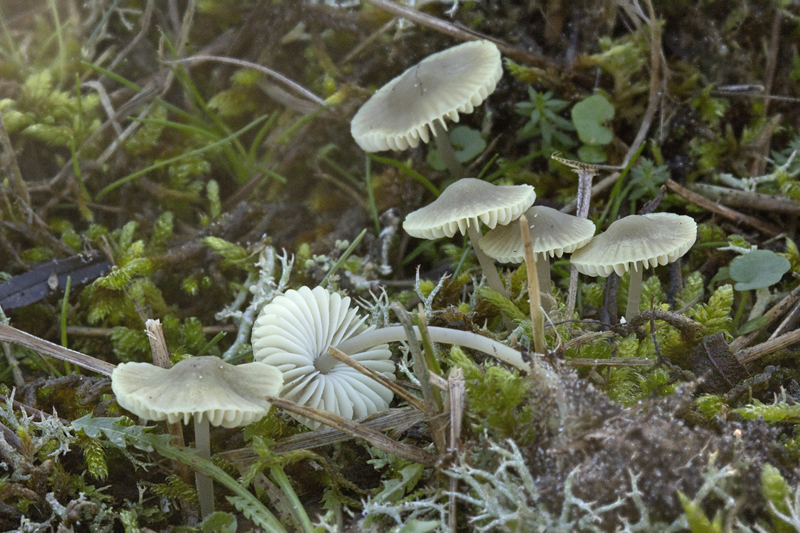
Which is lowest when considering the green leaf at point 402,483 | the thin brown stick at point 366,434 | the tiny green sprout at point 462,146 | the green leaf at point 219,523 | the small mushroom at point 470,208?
the green leaf at point 219,523

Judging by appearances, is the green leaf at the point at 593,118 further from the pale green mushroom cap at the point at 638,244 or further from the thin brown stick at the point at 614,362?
the thin brown stick at the point at 614,362

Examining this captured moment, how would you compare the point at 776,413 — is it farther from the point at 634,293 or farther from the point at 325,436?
the point at 325,436

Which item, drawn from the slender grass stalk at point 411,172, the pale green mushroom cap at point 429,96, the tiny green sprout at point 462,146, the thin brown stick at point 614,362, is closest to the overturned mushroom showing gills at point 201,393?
the thin brown stick at point 614,362

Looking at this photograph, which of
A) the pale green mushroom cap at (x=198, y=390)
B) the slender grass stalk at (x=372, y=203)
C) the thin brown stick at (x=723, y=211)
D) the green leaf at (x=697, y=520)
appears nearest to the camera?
the green leaf at (x=697, y=520)

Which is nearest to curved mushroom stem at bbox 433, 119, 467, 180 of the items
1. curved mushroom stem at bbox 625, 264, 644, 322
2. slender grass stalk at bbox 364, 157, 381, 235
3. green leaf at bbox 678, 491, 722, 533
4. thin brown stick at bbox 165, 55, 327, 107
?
slender grass stalk at bbox 364, 157, 381, 235

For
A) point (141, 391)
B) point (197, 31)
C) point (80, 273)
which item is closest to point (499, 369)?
point (141, 391)

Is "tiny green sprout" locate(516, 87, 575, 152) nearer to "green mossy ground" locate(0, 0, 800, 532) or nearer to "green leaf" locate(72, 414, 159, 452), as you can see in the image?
"green mossy ground" locate(0, 0, 800, 532)

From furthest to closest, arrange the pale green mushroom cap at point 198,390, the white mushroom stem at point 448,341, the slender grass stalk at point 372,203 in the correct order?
the slender grass stalk at point 372,203 → the white mushroom stem at point 448,341 → the pale green mushroom cap at point 198,390
